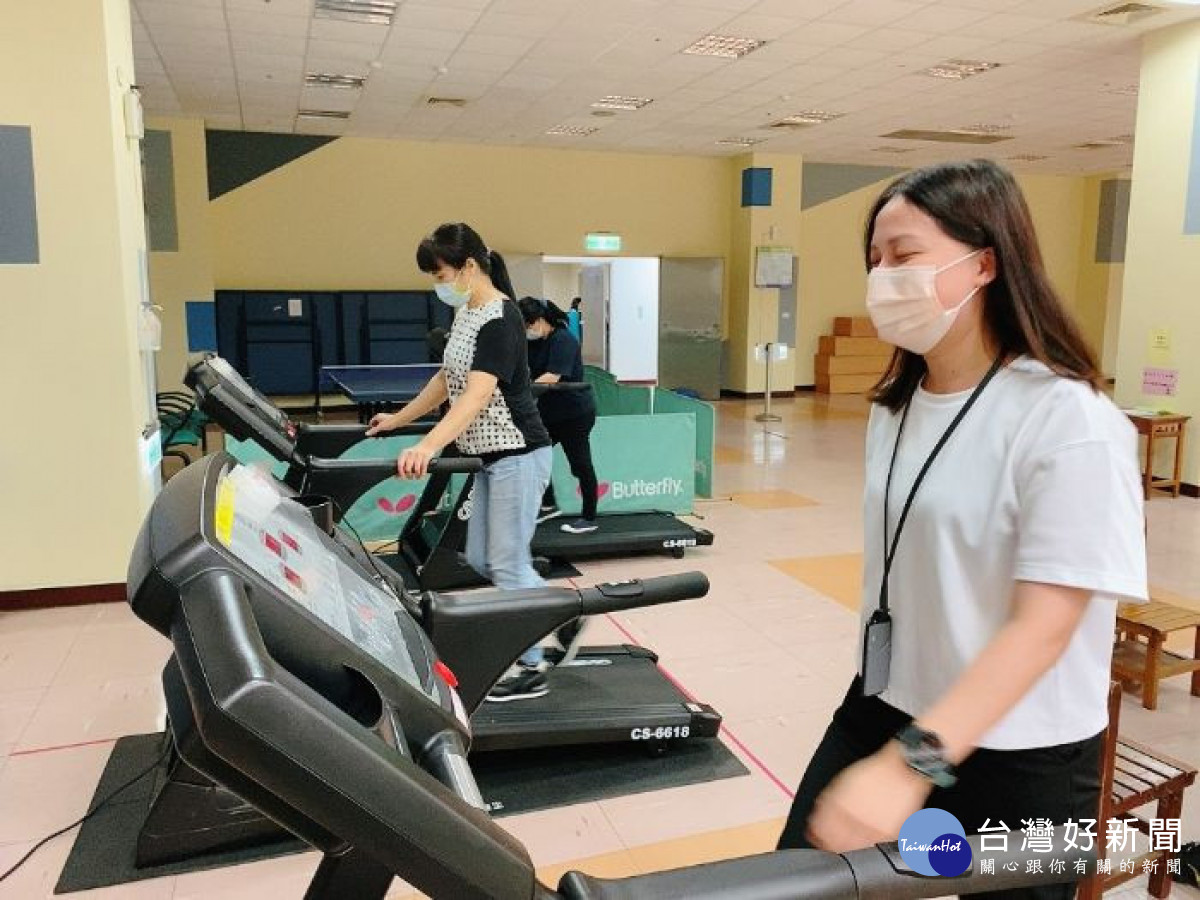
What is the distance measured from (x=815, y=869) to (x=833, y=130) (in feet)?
37.3

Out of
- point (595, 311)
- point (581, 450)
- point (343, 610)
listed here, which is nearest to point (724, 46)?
point (581, 450)

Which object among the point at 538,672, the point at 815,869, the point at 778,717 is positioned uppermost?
the point at 815,869

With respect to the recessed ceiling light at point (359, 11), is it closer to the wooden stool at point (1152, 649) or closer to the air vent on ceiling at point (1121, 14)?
the air vent on ceiling at point (1121, 14)

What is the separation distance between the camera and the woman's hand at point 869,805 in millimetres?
998

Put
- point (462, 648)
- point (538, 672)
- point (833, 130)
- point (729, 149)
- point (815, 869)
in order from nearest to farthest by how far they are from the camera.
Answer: point (815, 869) < point (462, 648) < point (538, 672) < point (833, 130) < point (729, 149)

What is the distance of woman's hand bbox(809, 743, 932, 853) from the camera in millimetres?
998

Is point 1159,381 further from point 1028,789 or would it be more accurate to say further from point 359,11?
point 1028,789

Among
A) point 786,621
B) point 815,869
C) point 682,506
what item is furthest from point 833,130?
point 815,869

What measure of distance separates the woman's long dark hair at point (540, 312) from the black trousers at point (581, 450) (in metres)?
0.71

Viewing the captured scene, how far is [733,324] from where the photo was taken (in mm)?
13469

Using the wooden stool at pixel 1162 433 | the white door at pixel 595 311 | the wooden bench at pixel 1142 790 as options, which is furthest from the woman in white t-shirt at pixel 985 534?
the white door at pixel 595 311

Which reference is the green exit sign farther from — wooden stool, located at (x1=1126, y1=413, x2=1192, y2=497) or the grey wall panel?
the grey wall panel

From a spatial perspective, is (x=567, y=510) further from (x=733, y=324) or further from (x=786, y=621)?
(x=733, y=324)

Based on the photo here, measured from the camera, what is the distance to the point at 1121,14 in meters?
6.42
